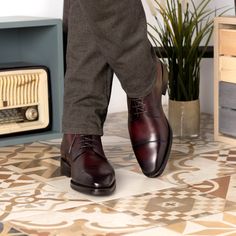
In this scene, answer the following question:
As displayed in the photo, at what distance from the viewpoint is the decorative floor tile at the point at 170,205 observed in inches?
50.7

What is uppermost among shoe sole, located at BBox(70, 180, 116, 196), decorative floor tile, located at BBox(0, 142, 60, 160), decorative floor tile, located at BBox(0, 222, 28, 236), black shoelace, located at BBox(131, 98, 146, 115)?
black shoelace, located at BBox(131, 98, 146, 115)

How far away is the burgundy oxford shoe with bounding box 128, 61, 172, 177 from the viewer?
150 cm

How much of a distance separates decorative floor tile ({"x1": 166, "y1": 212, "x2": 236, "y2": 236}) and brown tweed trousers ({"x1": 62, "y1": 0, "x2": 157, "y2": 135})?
1.13 feet

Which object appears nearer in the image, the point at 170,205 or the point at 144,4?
the point at 170,205

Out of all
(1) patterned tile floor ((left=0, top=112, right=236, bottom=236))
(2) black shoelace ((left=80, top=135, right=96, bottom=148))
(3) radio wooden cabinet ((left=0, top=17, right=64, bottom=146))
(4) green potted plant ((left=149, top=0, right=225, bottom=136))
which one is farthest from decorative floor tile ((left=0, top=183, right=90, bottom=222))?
(4) green potted plant ((left=149, top=0, right=225, bottom=136))

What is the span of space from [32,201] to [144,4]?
4.23ft

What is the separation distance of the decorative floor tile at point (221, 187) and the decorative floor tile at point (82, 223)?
24cm

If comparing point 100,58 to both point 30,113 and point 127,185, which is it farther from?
point 30,113

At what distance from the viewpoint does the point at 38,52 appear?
2.10 metres

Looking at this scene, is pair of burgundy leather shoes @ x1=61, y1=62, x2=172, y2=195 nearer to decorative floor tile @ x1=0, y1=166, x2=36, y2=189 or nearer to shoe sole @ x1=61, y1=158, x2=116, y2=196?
shoe sole @ x1=61, y1=158, x2=116, y2=196

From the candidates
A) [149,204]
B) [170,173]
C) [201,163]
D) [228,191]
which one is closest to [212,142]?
[201,163]

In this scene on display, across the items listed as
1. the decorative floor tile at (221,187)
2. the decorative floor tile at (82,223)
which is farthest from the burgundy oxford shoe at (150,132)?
the decorative floor tile at (82,223)

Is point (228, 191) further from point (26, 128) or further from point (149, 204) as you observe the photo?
point (26, 128)

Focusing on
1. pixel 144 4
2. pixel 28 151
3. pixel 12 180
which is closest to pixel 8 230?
pixel 12 180
